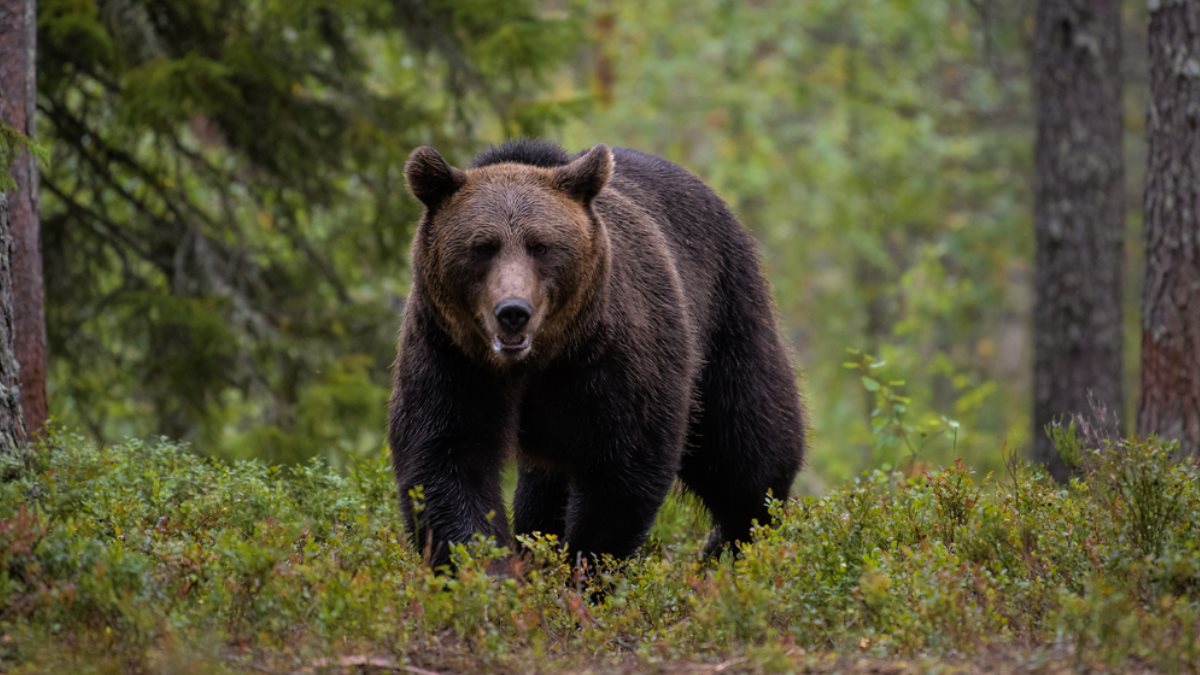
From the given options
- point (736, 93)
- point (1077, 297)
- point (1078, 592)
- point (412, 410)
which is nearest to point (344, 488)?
point (412, 410)

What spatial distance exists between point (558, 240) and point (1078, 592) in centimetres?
256

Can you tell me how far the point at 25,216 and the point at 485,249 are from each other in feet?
8.82

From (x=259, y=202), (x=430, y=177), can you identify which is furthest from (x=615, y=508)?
(x=259, y=202)

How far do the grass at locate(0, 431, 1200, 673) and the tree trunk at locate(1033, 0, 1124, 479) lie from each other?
5721 mm

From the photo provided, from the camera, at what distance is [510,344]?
19.7 feet

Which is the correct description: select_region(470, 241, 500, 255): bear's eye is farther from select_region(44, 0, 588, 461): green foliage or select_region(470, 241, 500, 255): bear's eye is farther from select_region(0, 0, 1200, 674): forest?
select_region(44, 0, 588, 461): green foliage

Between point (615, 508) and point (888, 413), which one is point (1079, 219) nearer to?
point (888, 413)

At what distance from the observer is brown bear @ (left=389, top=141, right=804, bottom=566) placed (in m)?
6.20

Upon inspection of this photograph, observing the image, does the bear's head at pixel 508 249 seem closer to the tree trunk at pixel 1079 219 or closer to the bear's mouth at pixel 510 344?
the bear's mouth at pixel 510 344

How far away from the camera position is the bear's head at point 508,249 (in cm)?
614

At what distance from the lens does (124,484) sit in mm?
6602

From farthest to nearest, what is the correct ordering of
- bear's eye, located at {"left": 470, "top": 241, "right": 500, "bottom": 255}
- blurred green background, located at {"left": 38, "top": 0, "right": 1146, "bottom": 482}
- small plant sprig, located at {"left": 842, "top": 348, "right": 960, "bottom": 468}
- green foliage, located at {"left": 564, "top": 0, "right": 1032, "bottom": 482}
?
green foliage, located at {"left": 564, "top": 0, "right": 1032, "bottom": 482} → blurred green background, located at {"left": 38, "top": 0, "right": 1146, "bottom": 482} → small plant sprig, located at {"left": 842, "top": 348, "right": 960, "bottom": 468} → bear's eye, located at {"left": 470, "top": 241, "right": 500, "bottom": 255}

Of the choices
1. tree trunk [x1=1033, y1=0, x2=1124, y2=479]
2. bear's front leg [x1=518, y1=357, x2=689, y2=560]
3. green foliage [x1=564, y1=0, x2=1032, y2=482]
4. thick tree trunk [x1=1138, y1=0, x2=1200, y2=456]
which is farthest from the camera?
green foliage [x1=564, y1=0, x2=1032, y2=482]

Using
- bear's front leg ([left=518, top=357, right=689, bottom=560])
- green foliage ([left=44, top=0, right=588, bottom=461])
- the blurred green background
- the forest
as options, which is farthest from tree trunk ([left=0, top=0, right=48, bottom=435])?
bear's front leg ([left=518, top=357, right=689, bottom=560])
